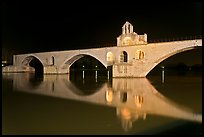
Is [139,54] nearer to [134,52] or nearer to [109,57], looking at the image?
[134,52]

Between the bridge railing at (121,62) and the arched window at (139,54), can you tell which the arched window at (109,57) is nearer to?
the bridge railing at (121,62)

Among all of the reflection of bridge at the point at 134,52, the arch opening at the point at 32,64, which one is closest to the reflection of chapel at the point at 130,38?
the reflection of bridge at the point at 134,52

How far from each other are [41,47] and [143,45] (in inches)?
1434

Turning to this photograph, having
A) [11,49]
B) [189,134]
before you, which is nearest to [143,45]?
[189,134]

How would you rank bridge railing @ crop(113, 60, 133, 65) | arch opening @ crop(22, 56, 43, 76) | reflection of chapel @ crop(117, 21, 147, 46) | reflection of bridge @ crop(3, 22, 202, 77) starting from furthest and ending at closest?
arch opening @ crop(22, 56, 43, 76), reflection of chapel @ crop(117, 21, 147, 46), bridge railing @ crop(113, 60, 133, 65), reflection of bridge @ crop(3, 22, 202, 77)

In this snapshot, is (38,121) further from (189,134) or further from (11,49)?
(11,49)

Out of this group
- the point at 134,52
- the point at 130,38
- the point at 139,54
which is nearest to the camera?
the point at 134,52

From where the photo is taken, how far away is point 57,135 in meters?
8.05

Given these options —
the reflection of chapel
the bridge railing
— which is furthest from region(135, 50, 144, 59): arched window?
the reflection of chapel

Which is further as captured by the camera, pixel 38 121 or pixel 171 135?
pixel 38 121

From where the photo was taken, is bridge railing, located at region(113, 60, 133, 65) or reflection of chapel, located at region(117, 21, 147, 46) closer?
bridge railing, located at region(113, 60, 133, 65)

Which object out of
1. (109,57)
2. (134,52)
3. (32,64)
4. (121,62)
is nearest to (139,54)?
(134,52)

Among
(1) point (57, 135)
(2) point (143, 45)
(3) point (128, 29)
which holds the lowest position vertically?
(1) point (57, 135)

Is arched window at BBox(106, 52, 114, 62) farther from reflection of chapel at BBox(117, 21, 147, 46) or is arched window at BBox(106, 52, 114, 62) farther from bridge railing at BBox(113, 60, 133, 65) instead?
reflection of chapel at BBox(117, 21, 147, 46)
